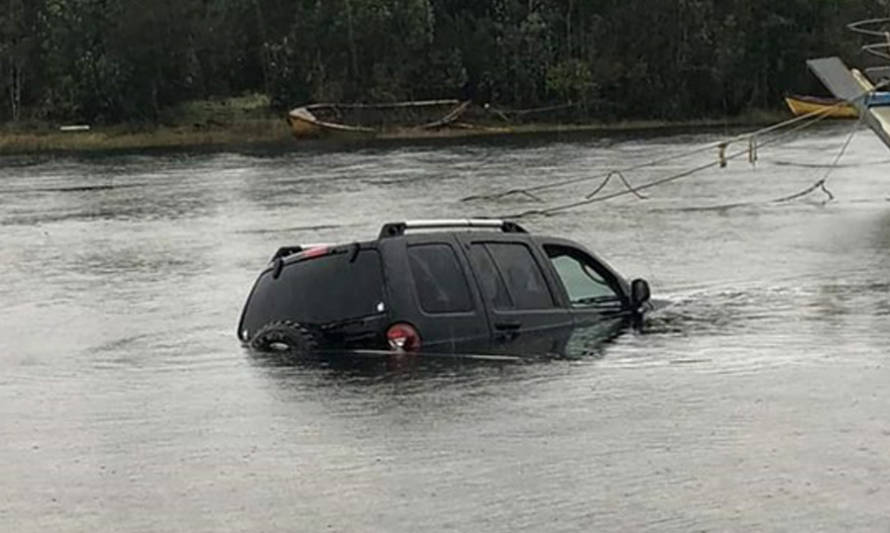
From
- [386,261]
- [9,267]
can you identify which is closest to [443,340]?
[386,261]

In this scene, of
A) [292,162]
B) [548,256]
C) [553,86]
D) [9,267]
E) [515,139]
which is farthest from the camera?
[553,86]

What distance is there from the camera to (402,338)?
1306 cm

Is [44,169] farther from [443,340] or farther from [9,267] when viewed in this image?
[443,340]

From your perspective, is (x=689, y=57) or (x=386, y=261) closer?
(x=386, y=261)

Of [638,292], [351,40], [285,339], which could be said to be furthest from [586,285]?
[351,40]

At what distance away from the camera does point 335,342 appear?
13203 millimetres

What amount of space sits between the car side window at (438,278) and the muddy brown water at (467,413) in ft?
1.77

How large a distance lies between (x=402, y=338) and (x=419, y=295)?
1.39 ft

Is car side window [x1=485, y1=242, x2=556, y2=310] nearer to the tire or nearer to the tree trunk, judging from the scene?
the tire

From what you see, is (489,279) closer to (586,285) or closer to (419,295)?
(419,295)

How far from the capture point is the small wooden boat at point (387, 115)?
269ft

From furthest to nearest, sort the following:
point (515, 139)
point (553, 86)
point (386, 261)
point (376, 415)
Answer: point (553, 86), point (515, 139), point (386, 261), point (376, 415)

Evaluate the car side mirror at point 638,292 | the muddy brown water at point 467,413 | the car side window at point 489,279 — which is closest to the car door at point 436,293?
the car side window at point 489,279

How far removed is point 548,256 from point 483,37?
79.2 meters
